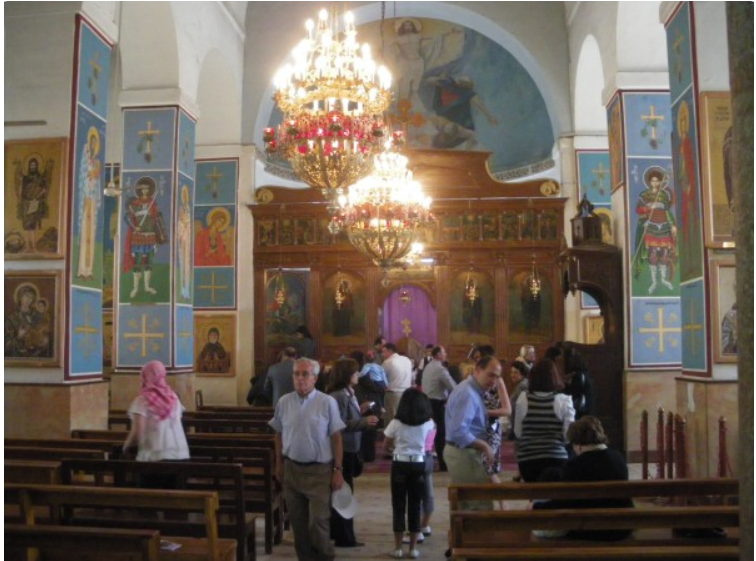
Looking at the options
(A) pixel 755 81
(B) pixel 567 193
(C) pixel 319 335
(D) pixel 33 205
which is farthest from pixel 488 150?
(A) pixel 755 81

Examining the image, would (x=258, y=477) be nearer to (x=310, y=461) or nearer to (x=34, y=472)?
(x=310, y=461)

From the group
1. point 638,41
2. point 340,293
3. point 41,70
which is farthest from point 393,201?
point 340,293

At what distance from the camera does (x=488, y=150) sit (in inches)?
752

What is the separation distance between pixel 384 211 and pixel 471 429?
19.9 feet

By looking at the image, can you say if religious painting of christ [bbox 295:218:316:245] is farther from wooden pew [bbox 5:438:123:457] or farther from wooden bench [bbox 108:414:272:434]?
wooden pew [bbox 5:438:123:457]

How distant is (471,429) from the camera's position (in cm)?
602

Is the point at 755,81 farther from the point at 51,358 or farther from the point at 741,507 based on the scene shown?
the point at 51,358

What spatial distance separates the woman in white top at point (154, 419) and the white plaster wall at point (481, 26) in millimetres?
12165

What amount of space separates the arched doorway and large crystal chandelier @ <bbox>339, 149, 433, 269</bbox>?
726cm

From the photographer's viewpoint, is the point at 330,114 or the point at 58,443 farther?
the point at 330,114

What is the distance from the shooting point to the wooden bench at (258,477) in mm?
6590

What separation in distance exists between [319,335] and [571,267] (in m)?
7.46

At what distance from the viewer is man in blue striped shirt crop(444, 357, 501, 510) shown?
19.5 ft

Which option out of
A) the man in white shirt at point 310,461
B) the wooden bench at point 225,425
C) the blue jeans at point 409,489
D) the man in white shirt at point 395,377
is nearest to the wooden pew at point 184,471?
the man in white shirt at point 310,461
